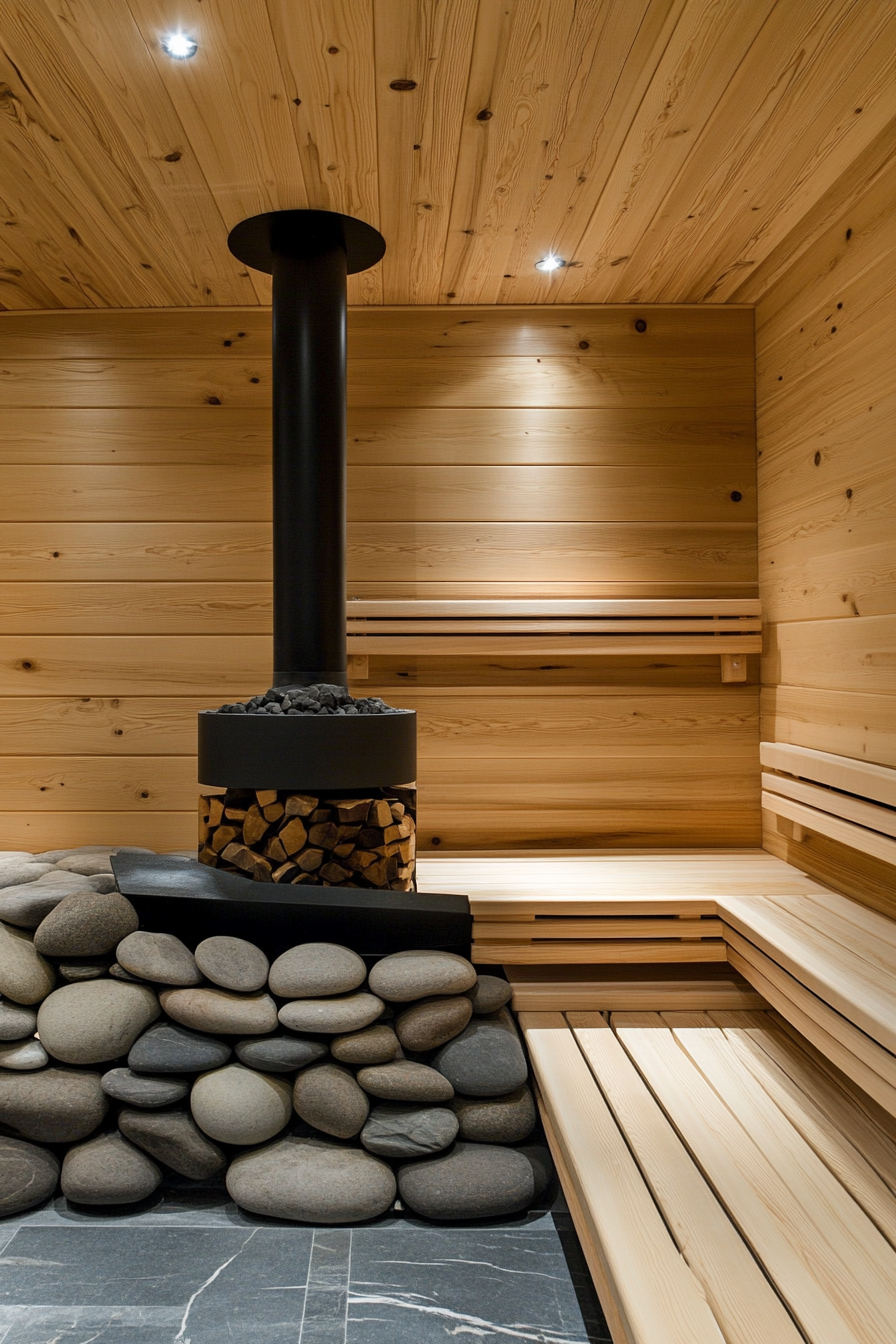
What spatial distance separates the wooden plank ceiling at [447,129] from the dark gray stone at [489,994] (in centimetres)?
216

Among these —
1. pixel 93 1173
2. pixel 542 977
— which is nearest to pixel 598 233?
pixel 542 977

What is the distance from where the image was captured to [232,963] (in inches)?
87.8

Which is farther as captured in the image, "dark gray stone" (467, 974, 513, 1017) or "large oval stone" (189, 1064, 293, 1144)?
"dark gray stone" (467, 974, 513, 1017)

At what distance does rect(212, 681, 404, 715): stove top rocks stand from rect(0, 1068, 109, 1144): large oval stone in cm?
100

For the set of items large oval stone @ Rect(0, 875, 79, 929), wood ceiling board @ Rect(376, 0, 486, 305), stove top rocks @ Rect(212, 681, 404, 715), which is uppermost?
wood ceiling board @ Rect(376, 0, 486, 305)

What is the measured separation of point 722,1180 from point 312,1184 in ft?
2.97

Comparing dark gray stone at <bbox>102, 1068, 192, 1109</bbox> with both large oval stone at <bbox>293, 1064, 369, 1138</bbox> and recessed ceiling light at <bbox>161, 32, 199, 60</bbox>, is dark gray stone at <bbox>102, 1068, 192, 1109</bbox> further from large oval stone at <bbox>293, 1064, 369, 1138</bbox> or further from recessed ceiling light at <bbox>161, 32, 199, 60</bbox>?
recessed ceiling light at <bbox>161, 32, 199, 60</bbox>

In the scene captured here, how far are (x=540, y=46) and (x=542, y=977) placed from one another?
93.3 inches

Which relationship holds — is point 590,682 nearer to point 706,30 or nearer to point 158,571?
point 158,571

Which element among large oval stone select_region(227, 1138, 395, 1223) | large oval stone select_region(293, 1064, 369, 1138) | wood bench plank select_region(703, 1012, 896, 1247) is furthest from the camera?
large oval stone select_region(293, 1064, 369, 1138)

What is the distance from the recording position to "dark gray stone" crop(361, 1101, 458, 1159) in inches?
81.4

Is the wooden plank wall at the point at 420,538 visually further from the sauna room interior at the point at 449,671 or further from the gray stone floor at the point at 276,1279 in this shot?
the gray stone floor at the point at 276,1279

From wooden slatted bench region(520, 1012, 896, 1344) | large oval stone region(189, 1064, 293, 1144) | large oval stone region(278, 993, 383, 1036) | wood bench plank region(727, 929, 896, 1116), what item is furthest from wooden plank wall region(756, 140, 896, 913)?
large oval stone region(189, 1064, 293, 1144)

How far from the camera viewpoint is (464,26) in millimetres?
1862
